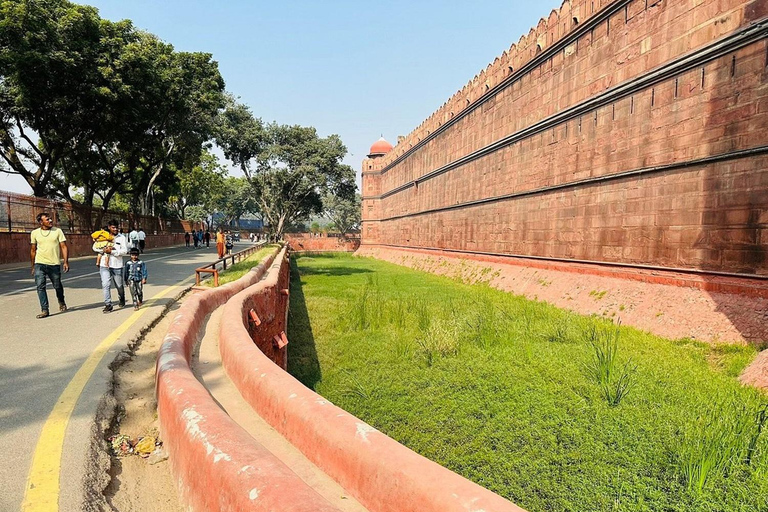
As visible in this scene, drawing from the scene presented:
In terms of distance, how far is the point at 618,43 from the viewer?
937cm

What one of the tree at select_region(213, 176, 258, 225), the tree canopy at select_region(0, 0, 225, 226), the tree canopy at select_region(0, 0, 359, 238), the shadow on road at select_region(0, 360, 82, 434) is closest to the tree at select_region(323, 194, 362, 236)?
the tree at select_region(213, 176, 258, 225)

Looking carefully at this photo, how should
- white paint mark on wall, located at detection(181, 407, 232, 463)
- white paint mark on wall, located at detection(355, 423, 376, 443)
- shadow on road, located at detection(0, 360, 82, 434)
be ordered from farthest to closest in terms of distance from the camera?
1. shadow on road, located at detection(0, 360, 82, 434)
2. white paint mark on wall, located at detection(355, 423, 376, 443)
3. white paint mark on wall, located at detection(181, 407, 232, 463)

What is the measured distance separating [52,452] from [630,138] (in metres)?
10.4

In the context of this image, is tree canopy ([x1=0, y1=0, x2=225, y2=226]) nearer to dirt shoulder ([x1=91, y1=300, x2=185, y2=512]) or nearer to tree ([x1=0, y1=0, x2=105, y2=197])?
tree ([x1=0, y1=0, x2=105, y2=197])

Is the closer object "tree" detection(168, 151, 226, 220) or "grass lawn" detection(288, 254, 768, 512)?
"grass lawn" detection(288, 254, 768, 512)

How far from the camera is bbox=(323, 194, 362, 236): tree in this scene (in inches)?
2704

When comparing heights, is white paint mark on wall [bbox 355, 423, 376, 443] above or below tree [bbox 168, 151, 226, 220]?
below

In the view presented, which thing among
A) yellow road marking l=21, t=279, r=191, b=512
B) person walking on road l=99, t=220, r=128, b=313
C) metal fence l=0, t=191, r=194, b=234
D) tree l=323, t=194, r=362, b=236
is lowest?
yellow road marking l=21, t=279, r=191, b=512

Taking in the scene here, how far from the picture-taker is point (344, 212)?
69.5 meters

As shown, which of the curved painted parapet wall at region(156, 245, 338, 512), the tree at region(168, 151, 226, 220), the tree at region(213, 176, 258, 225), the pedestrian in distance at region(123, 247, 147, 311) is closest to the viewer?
the curved painted parapet wall at region(156, 245, 338, 512)

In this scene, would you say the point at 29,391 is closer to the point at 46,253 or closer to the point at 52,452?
the point at 52,452

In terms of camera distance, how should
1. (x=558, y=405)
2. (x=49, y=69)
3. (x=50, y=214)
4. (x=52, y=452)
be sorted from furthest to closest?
(x=50, y=214) → (x=49, y=69) → (x=558, y=405) → (x=52, y=452)

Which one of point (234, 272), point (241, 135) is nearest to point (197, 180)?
point (241, 135)

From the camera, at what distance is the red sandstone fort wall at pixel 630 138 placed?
6.66m
